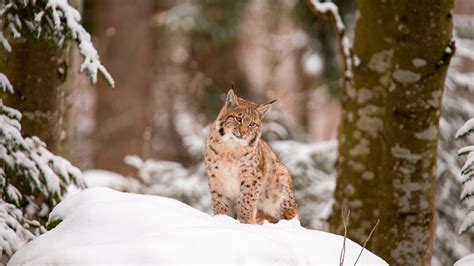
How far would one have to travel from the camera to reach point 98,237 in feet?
9.75

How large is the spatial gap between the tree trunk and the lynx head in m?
1.16

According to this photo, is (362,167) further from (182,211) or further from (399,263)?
(182,211)

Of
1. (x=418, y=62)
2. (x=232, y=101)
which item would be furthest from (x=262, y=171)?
(x=418, y=62)

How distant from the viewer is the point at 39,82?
492cm

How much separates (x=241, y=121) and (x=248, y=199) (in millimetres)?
539

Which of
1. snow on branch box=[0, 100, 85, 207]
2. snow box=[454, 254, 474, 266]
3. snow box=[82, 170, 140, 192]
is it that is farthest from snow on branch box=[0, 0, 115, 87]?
snow box=[82, 170, 140, 192]

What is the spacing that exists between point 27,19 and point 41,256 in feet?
6.49

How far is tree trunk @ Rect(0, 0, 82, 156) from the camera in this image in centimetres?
485

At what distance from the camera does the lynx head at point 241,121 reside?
492 centimetres

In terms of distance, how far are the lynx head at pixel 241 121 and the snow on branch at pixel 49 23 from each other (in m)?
0.98

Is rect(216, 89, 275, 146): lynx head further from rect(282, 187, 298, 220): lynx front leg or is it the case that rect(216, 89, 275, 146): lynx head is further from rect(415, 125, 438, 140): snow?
rect(415, 125, 438, 140): snow

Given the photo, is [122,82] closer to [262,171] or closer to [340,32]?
[340,32]

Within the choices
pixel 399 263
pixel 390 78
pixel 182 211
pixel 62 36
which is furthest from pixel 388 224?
pixel 62 36

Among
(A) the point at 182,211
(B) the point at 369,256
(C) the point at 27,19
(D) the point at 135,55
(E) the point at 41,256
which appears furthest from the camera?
(D) the point at 135,55
